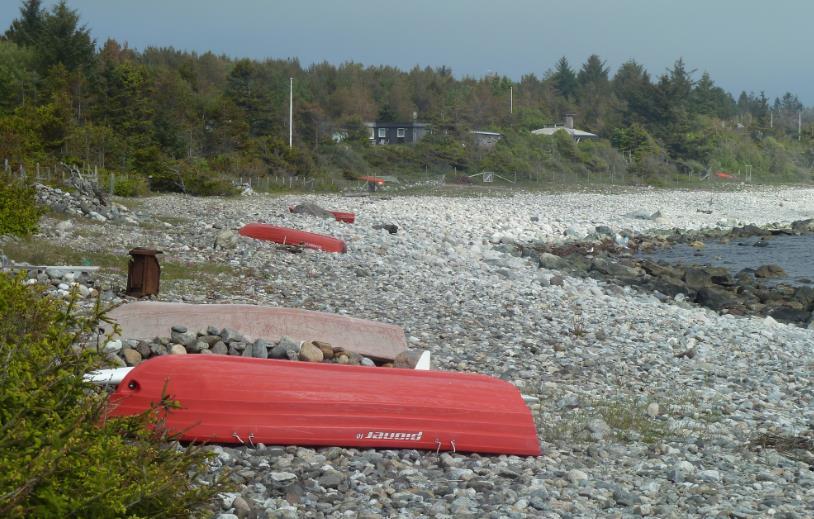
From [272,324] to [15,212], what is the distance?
7.99 m

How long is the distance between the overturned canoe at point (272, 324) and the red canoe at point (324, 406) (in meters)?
2.30

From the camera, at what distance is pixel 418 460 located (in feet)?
23.3

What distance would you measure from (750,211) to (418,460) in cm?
4649

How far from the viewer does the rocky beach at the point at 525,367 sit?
21.2ft

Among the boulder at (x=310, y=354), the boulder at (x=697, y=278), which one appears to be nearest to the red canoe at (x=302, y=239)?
the boulder at (x=697, y=278)

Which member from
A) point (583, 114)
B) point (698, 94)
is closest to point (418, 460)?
point (583, 114)

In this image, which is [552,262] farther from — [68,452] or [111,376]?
[68,452]

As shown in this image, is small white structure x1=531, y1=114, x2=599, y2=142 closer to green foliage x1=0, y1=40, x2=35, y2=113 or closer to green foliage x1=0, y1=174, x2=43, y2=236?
green foliage x1=0, y1=40, x2=35, y2=113

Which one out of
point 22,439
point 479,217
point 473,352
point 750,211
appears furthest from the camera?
point 750,211

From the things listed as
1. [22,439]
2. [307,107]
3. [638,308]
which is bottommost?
[638,308]

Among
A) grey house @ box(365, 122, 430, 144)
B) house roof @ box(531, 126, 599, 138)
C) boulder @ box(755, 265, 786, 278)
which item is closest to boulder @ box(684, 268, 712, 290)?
boulder @ box(755, 265, 786, 278)

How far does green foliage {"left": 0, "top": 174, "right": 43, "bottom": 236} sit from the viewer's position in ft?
52.6

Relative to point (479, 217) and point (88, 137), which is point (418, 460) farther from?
point (88, 137)

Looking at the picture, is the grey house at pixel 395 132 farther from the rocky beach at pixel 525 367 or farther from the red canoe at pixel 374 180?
the rocky beach at pixel 525 367
